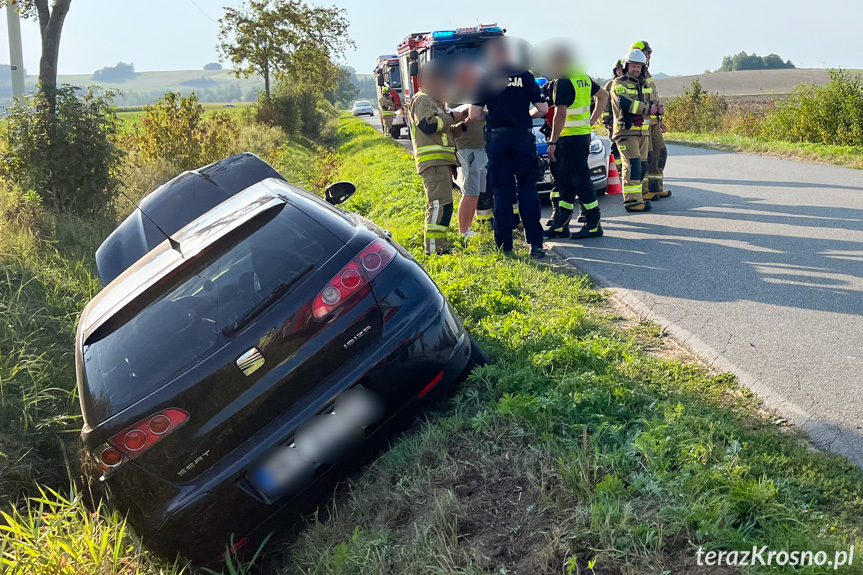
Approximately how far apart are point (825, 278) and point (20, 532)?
18.3 feet

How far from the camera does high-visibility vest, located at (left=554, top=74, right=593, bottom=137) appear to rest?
757cm

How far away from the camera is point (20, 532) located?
10.8 ft

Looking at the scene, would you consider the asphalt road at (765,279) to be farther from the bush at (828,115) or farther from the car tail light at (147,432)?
the bush at (828,115)

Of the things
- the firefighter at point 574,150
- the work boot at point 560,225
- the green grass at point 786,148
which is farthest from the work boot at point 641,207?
the green grass at point 786,148

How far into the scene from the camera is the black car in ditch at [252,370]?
2914mm

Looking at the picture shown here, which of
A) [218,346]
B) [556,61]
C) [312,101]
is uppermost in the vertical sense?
[312,101]

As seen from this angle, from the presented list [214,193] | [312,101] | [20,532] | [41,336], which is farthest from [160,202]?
[312,101]

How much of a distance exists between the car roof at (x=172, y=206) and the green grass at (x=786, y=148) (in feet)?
31.7

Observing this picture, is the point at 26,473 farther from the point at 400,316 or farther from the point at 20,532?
the point at 400,316

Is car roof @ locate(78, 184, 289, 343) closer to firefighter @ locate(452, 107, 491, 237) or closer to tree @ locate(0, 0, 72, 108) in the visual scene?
→ firefighter @ locate(452, 107, 491, 237)

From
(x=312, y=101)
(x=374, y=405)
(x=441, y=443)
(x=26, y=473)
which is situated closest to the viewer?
(x=374, y=405)

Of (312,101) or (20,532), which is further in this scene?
(312,101)

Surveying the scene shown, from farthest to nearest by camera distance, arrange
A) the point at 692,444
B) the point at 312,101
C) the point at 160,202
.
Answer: the point at 312,101 → the point at 160,202 → the point at 692,444

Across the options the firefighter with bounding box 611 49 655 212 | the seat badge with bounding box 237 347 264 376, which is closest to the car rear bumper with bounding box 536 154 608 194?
the firefighter with bounding box 611 49 655 212
